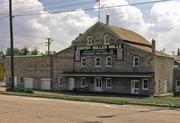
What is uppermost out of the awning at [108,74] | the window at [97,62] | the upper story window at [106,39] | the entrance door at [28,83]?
the upper story window at [106,39]

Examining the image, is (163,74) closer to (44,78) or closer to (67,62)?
(67,62)

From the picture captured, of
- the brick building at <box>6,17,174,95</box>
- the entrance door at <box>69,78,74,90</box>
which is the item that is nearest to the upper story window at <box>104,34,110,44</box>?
the brick building at <box>6,17,174,95</box>

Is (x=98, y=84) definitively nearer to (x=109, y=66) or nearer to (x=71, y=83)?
(x=109, y=66)

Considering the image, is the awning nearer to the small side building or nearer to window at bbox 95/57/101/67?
window at bbox 95/57/101/67

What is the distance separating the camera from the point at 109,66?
59.8 metres

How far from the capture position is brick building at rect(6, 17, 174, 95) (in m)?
56.4

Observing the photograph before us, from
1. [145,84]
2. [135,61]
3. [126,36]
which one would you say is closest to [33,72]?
[126,36]

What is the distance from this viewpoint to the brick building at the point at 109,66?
185 feet

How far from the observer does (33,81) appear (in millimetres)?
69250

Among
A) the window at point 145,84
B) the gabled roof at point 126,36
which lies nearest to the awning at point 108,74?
the window at point 145,84

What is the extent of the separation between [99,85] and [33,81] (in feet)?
45.4

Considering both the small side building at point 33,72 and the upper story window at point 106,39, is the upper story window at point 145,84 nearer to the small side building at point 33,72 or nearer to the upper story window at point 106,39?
the upper story window at point 106,39

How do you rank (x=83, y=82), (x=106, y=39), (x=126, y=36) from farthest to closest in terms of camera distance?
(x=83, y=82) → (x=126, y=36) → (x=106, y=39)

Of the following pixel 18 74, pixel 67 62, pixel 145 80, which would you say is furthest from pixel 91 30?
pixel 18 74
